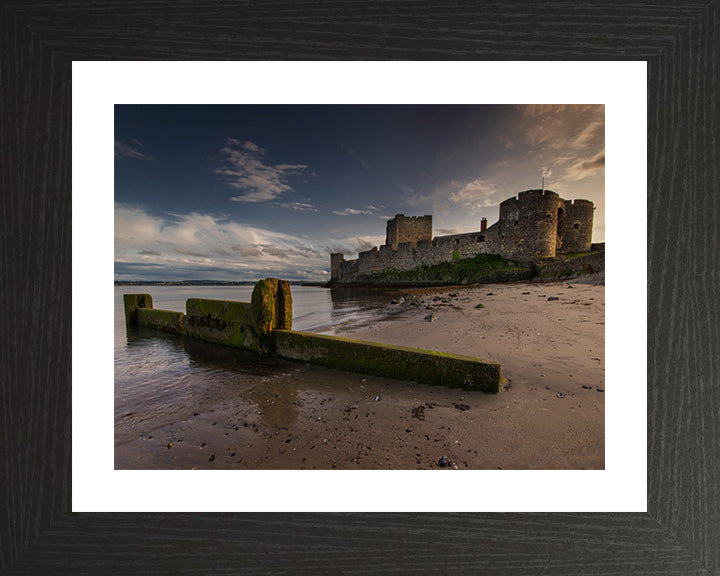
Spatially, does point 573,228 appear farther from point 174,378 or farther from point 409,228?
point 174,378

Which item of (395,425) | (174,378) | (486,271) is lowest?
(174,378)

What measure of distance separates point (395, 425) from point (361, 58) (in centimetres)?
225

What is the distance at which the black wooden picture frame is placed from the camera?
3.98 ft

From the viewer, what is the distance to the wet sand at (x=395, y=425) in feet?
4.34

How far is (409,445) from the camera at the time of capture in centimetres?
138

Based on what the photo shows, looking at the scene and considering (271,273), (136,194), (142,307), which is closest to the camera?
(136,194)

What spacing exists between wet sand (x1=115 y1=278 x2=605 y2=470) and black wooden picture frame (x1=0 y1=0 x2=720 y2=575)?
0.25m

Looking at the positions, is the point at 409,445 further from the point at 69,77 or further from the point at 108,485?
the point at 69,77

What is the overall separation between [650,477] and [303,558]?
196cm

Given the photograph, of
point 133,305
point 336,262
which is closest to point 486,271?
point 133,305

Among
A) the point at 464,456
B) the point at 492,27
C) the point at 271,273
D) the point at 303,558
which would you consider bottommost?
the point at 303,558

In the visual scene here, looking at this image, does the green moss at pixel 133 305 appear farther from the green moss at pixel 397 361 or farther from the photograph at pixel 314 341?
the green moss at pixel 397 361

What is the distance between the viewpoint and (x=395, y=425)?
1.57 m

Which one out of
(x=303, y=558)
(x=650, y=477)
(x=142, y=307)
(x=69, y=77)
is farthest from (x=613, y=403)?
(x=142, y=307)
